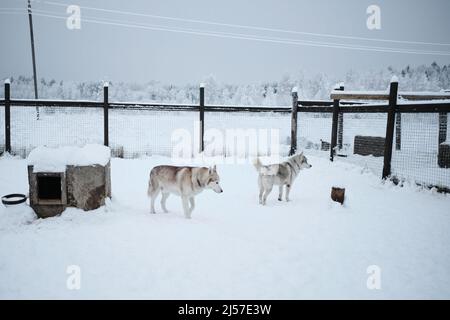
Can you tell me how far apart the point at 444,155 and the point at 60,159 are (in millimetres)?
9975

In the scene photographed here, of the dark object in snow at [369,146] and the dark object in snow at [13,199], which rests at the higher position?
the dark object in snow at [369,146]

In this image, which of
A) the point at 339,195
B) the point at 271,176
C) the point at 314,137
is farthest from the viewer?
the point at 314,137

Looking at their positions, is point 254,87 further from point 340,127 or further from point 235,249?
point 235,249

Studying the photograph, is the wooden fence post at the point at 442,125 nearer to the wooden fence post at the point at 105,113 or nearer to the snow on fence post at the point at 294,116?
the snow on fence post at the point at 294,116

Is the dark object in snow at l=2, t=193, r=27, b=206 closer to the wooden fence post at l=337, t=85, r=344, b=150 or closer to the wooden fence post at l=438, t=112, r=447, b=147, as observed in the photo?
the wooden fence post at l=337, t=85, r=344, b=150

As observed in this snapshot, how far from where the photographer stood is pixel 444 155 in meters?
8.55

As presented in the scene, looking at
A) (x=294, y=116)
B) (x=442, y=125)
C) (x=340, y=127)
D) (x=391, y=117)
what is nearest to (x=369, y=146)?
(x=340, y=127)

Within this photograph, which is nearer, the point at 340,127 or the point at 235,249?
the point at 235,249

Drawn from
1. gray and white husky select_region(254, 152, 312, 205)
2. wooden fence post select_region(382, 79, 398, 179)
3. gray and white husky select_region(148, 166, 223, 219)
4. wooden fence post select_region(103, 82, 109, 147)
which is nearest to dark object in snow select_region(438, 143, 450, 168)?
wooden fence post select_region(382, 79, 398, 179)

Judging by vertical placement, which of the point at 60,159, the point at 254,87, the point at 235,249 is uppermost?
the point at 254,87

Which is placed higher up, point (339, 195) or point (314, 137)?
point (314, 137)

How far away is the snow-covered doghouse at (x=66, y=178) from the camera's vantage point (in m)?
4.68

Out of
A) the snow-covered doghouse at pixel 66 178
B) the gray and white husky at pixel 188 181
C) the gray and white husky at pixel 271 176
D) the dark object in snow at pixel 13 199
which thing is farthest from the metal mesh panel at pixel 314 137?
the dark object in snow at pixel 13 199
